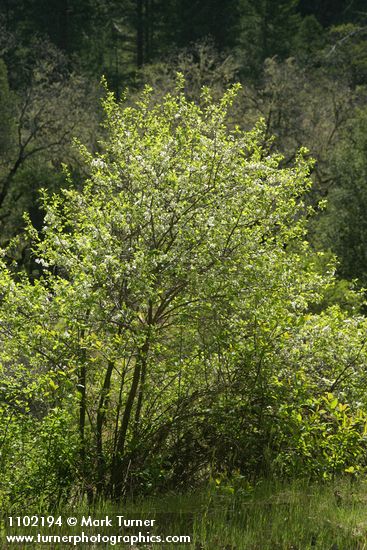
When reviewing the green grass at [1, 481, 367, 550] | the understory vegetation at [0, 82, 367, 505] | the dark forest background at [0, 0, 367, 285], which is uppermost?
the dark forest background at [0, 0, 367, 285]

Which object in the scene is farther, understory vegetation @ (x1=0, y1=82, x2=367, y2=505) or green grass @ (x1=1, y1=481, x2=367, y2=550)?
understory vegetation @ (x1=0, y1=82, x2=367, y2=505)

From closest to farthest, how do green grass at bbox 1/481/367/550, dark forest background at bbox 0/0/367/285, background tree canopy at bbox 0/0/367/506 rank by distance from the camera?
green grass at bbox 1/481/367/550
background tree canopy at bbox 0/0/367/506
dark forest background at bbox 0/0/367/285

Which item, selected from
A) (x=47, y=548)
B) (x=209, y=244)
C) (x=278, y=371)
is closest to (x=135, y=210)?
(x=209, y=244)

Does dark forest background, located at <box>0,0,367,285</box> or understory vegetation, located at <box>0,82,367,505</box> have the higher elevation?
dark forest background, located at <box>0,0,367,285</box>

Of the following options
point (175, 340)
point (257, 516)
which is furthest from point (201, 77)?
point (257, 516)

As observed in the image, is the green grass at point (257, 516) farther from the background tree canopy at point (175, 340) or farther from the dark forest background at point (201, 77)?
the dark forest background at point (201, 77)

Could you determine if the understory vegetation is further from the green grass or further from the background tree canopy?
the green grass

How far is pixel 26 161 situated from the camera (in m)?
32.1

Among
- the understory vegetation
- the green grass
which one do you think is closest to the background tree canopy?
the understory vegetation

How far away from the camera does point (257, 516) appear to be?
626cm

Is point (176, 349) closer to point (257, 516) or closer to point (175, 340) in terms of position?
point (175, 340)

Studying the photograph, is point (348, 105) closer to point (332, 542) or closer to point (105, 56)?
point (105, 56)

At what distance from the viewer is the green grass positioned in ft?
18.3

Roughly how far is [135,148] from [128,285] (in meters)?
2.27
